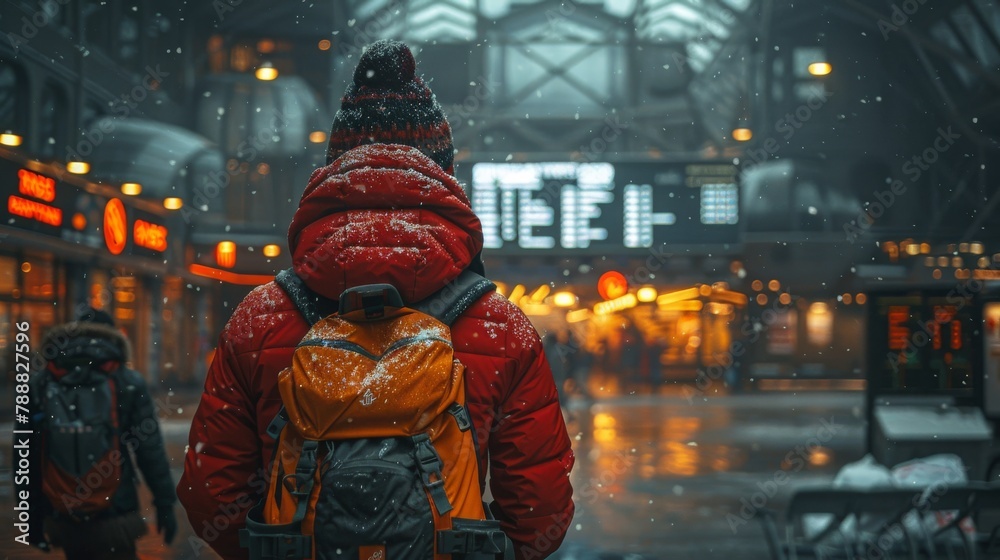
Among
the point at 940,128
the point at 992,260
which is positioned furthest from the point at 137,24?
the point at 992,260

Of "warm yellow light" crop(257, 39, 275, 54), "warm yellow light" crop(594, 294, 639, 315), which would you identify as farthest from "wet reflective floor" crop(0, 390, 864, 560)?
"warm yellow light" crop(257, 39, 275, 54)

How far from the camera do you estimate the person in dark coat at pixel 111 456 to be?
14.7 feet

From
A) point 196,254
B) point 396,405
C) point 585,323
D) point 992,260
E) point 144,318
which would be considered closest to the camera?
point 396,405

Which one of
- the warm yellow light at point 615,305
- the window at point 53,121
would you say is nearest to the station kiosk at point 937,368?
the window at point 53,121

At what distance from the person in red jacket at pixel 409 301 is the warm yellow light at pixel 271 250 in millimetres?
21188

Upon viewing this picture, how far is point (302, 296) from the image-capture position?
2.14 m

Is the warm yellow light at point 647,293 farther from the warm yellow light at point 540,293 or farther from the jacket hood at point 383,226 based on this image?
the jacket hood at point 383,226

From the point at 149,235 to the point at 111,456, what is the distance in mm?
16654

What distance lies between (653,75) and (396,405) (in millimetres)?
26907

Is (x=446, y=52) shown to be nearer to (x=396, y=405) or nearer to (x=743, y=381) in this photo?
(x=743, y=381)

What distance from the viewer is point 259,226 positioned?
78.0ft

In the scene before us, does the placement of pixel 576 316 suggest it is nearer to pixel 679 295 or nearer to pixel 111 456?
pixel 679 295

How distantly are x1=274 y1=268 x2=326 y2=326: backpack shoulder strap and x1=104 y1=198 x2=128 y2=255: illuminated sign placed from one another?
16.2m

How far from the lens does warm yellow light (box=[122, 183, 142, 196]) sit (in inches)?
651
